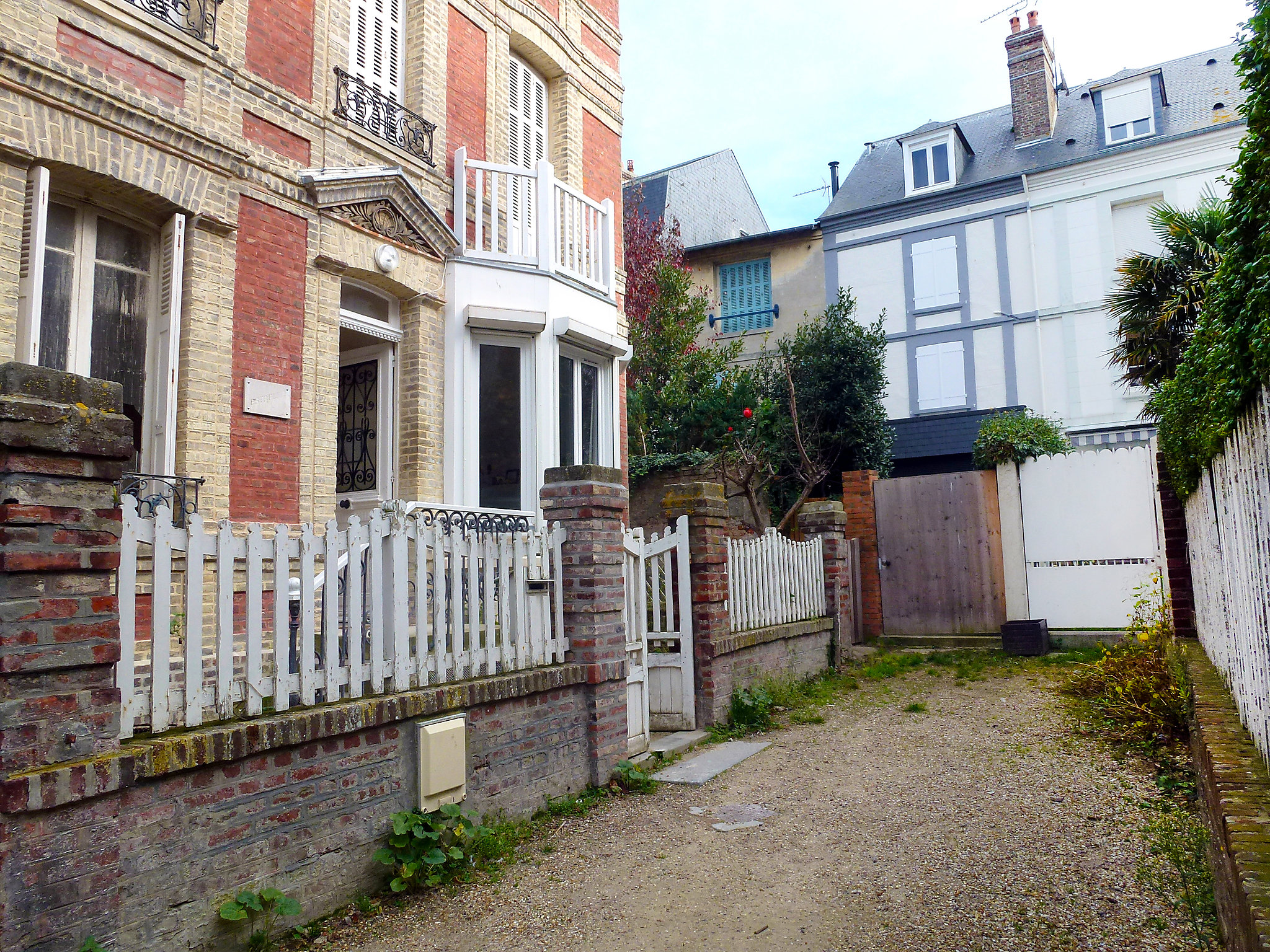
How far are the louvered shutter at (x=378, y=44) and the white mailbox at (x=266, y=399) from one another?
3.40m

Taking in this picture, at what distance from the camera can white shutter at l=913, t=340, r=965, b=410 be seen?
65.9ft

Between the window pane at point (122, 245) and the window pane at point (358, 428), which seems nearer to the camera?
the window pane at point (122, 245)

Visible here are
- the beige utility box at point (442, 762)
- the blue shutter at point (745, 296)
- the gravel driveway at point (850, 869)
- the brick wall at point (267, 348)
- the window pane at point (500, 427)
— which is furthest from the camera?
the blue shutter at point (745, 296)

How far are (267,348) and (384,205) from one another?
203cm

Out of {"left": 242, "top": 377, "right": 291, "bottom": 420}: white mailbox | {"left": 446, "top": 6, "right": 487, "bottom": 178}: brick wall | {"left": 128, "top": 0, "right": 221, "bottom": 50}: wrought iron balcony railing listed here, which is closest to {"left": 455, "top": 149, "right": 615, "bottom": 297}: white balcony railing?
{"left": 446, "top": 6, "right": 487, "bottom": 178}: brick wall

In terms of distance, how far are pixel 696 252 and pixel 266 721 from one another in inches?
811

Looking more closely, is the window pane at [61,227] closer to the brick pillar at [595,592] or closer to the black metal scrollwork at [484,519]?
the black metal scrollwork at [484,519]

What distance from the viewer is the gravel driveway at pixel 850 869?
3.78 m

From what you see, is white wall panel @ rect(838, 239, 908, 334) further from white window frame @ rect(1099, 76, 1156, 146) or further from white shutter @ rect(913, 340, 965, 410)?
white window frame @ rect(1099, 76, 1156, 146)

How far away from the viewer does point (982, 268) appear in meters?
20.1

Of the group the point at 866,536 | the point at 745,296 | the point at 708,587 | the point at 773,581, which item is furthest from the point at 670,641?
the point at 745,296

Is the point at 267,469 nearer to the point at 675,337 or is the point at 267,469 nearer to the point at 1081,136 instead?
the point at 675,337

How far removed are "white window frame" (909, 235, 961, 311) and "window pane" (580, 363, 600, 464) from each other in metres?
12.5

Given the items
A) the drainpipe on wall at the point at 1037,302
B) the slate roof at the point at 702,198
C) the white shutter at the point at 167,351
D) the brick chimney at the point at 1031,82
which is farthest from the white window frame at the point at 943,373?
the white shutter at the point at 167,351
